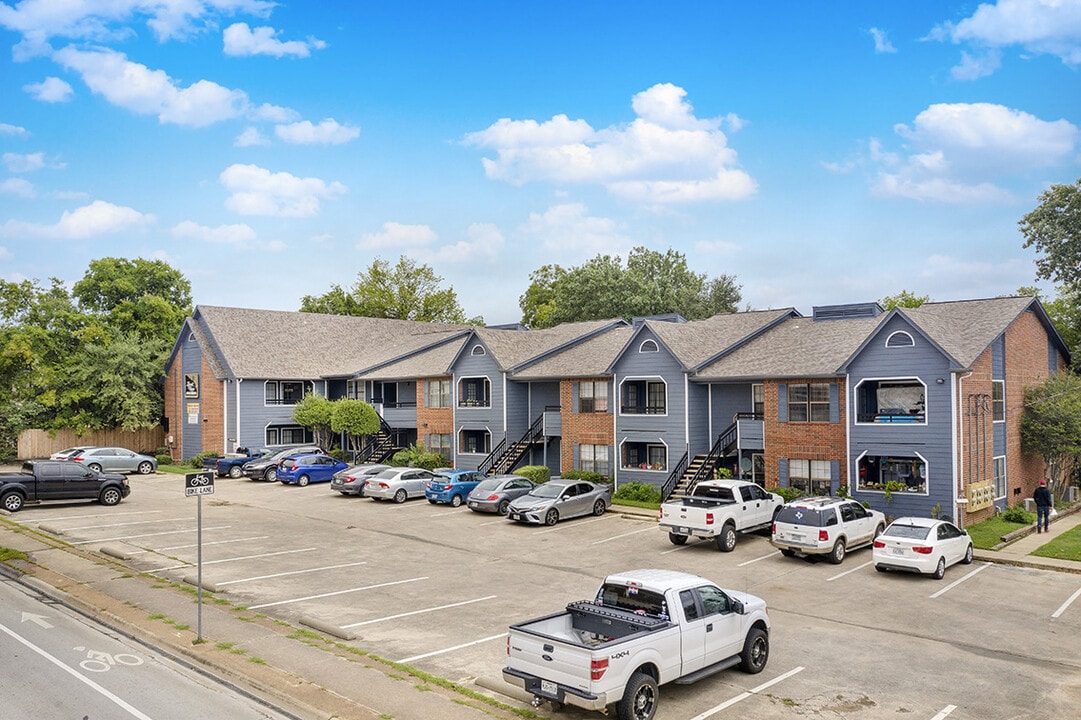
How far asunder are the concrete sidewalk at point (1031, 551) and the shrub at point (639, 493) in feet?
43.0

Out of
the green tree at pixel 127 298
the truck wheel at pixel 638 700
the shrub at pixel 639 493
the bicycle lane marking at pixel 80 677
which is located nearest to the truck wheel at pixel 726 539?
the shrub at pixel 639 493

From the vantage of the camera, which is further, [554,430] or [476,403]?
[476,403]

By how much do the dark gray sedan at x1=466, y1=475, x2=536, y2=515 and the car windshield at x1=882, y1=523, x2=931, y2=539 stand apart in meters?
14.1

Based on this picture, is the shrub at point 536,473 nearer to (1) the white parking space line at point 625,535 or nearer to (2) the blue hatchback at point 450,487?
(2) the blue hatchback at point 450,487

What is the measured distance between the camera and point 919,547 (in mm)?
20828

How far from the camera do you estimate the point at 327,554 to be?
2362 centimetres

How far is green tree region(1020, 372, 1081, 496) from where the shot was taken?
105 ft

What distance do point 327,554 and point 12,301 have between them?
41.0 m

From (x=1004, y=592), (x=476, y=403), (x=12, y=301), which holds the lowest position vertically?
(x=1004, y=592)

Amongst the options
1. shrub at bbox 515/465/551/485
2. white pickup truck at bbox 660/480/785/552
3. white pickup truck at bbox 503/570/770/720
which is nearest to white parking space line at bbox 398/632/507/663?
white pickup truck at bbox 503/570/770/720

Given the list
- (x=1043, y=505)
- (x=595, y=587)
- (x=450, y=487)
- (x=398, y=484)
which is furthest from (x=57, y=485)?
(x=1043, y=505)

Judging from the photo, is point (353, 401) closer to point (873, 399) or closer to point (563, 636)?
point (873, 399)

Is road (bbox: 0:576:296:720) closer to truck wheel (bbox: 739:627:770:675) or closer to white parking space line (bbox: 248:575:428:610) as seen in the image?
white parking space line (bbox: 248:575:428:610)

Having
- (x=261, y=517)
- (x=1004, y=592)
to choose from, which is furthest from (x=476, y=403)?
(x=1004, y=592)
